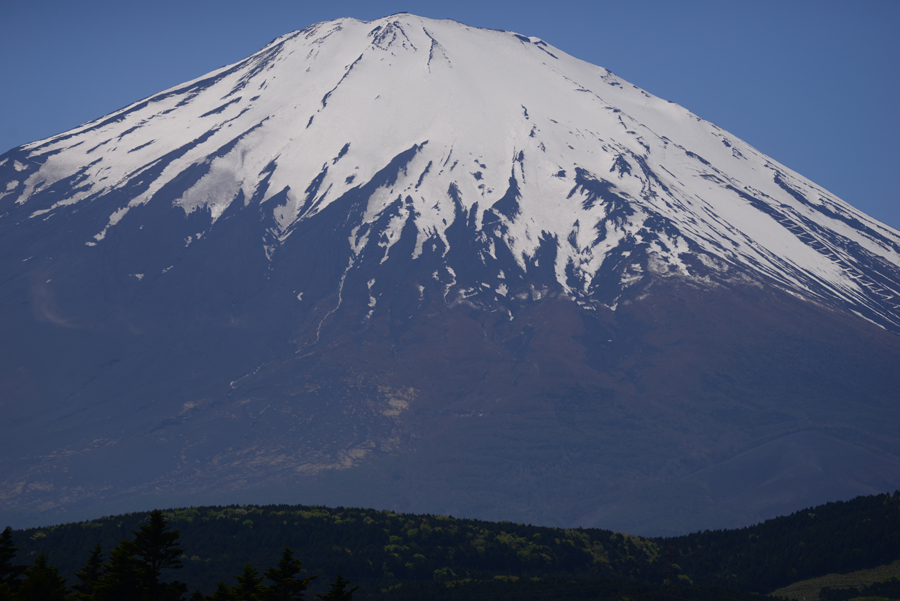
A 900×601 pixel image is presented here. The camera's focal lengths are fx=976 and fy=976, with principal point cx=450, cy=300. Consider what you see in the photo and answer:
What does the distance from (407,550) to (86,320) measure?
457ft

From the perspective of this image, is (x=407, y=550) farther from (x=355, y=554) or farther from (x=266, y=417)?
(x=266, y=417)

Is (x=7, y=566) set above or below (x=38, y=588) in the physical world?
above

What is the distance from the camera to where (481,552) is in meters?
78.4

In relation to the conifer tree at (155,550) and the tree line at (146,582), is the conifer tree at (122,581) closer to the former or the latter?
the tree line at (146,582)

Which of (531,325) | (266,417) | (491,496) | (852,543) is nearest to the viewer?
(852,543)

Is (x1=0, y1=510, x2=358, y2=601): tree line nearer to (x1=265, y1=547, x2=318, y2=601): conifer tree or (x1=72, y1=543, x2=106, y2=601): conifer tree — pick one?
(x1=265, y1=547, x2=318, y2=601): conifer tree

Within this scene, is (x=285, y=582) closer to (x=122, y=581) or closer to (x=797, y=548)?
(x=122, y=581)

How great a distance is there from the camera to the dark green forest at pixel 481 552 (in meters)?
66.3

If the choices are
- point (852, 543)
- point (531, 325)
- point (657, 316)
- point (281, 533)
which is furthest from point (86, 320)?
point (852, 543)

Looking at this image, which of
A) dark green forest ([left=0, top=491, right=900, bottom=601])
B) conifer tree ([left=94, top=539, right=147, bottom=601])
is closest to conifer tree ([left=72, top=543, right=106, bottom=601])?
conifer tree ([left=94, top=539, right=147, bottom=601])

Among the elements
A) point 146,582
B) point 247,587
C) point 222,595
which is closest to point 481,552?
point 222,595

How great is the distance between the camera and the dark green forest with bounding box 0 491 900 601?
66.3 m

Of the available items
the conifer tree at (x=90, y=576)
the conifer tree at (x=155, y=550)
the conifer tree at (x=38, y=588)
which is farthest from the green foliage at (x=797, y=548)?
the conifer tree at (x=38, y=588)

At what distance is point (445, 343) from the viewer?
618 feet
